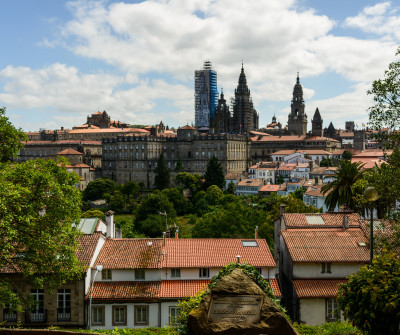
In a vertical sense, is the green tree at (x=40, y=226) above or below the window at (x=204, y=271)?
above

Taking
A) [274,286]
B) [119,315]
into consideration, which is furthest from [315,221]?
[119,315]

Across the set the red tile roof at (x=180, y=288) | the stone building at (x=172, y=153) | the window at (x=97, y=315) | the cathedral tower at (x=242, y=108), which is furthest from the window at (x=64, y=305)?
the cathedral tower at (x=242, y=108)

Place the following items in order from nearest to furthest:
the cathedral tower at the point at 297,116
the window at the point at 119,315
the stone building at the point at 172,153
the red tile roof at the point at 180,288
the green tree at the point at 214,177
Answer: the window at the point at 119,315, the red tile roof at the point at 180,288, the green tree at the point at 214,177, the stone building at the point at 172,153, the cathedral tower at the point at 297,116

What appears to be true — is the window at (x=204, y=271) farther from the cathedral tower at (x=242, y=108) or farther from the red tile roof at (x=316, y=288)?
the cathedral tower at (x=242, y=108)

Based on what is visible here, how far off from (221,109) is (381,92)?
143 m

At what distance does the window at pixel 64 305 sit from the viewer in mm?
21359

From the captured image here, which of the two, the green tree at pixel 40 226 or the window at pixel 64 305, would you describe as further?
the window at pixel 64 305

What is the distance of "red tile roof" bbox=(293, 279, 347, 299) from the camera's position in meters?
22.1

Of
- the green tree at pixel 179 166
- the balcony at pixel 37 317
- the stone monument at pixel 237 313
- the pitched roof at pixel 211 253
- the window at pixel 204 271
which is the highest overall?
the green tree at pixel 179 166

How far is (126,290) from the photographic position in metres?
22.0

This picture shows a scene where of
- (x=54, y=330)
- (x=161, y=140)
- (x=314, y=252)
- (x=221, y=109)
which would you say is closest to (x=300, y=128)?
(x=221, y=109)

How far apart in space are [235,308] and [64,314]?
41.3ft

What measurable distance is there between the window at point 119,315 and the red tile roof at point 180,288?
6.12 ft

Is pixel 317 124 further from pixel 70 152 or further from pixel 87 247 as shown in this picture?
pixel 87 247
